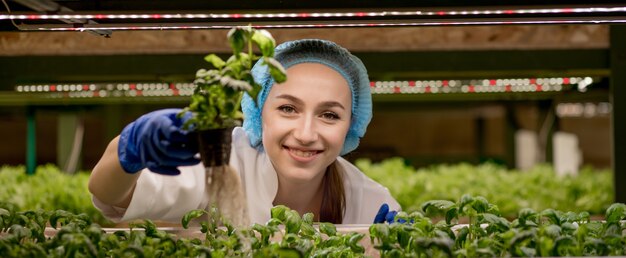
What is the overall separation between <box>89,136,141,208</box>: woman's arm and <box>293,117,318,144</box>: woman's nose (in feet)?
1.61

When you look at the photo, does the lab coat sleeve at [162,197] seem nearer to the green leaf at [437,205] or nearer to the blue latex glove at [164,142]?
the blue latex glove at [164,142]

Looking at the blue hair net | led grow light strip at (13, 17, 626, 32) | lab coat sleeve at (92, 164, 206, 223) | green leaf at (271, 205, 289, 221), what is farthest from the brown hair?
led grow light strip at (13, 17, 626, 32)

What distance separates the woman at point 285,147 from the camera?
209cm

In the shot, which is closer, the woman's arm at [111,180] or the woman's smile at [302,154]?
the woman's arm at [111,180]

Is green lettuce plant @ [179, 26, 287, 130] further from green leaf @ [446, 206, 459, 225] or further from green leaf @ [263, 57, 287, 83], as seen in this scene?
green leaf @ [446, 206, 459, 225]

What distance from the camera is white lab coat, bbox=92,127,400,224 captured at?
2127 millimetres

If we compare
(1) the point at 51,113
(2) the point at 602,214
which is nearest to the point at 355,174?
(2) the point at 602,214

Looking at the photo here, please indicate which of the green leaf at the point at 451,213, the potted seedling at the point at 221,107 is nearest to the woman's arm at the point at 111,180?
the potted seedling at the point at 221,107

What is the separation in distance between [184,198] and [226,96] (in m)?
0.94

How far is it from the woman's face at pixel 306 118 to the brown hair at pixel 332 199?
22 centimetres

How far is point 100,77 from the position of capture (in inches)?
110

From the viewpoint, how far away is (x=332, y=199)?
7.95 feet

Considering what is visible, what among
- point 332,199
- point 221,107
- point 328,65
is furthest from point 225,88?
point 332,199

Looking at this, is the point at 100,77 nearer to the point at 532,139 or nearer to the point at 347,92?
the point at 347,92
